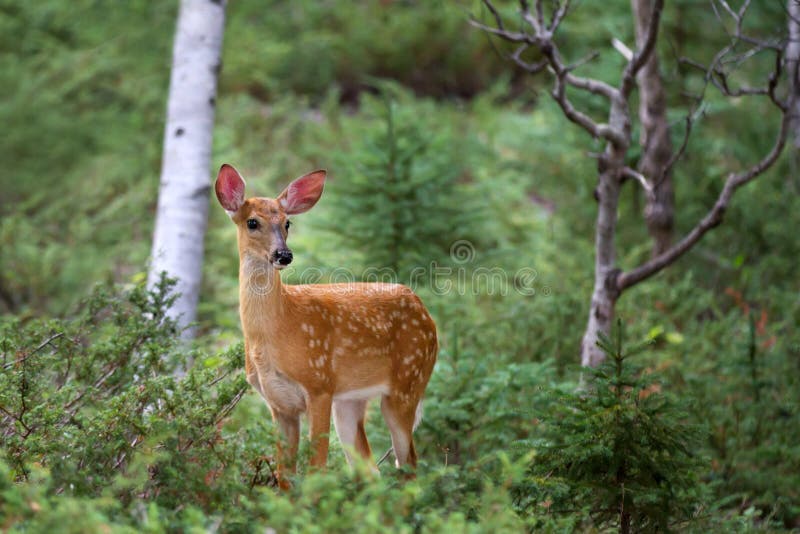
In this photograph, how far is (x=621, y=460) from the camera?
4.36 m

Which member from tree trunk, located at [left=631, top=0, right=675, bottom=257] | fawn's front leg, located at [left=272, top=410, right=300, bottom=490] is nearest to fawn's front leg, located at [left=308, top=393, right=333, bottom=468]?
fawn's front leg, located at [left=272, top=410, right=300, bottom=490]

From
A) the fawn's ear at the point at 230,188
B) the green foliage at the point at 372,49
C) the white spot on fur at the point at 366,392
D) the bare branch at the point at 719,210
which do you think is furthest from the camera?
the green foliage at the point at 372,49

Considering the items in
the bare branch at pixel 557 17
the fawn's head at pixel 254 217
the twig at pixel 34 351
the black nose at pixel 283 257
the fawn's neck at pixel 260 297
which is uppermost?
the bare branch at pixel 557 17

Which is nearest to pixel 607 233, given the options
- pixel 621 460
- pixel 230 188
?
pixel 621 460

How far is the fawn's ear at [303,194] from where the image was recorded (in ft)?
15.0

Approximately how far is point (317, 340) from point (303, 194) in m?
0.79

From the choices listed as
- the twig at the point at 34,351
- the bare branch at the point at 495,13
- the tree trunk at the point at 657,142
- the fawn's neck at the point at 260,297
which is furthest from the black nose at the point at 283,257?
the tree trunk at the point at 657,142

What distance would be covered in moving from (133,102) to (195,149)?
22.3ft

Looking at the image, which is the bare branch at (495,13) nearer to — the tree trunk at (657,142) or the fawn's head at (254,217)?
the fawn's head at (254,217)

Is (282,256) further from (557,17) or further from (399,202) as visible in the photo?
(399,202)

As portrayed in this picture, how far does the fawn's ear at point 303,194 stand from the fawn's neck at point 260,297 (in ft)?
1.30

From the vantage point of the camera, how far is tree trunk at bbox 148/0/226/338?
256 inches

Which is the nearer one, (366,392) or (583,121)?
(366,392)

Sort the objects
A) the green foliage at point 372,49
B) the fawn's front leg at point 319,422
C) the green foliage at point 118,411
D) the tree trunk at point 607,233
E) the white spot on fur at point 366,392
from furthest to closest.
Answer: the green foliage at point 372,49
the tree trunk at point 607,233
the white spot on fur at point 366,392
the fawn's front leg at point 319,422
the green foliage at point 118,411
